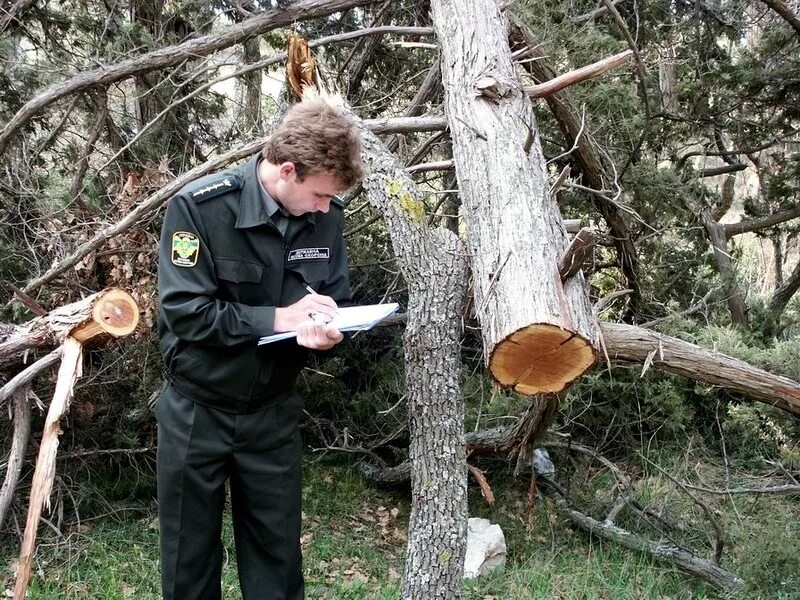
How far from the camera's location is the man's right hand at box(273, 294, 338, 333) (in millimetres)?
2539

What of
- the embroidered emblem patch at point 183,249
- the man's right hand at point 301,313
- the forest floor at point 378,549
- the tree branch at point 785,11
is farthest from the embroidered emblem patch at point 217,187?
the tree branch at point 785,11

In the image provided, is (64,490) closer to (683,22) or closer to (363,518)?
(363,518)

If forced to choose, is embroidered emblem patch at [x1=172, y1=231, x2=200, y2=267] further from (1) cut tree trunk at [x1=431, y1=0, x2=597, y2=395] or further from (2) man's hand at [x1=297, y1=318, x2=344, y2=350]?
(1) cut tree trunk at [x1=431, y1=0, x2=597, y2=395]

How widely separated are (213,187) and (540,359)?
1.32m

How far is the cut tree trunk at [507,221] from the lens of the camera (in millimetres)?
2561

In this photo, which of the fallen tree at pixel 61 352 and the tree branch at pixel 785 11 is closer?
the fallen tree at pixel 61 352

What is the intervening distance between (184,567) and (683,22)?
615cm

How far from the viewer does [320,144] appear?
244 cm

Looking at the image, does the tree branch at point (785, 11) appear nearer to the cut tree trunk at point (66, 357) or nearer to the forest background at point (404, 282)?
the forest background at point (404, 282)

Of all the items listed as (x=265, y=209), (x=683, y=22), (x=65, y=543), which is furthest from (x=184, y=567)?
(x=683, y=22)

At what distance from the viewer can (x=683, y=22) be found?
6562 millimetres

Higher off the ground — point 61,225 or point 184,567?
point 61,225

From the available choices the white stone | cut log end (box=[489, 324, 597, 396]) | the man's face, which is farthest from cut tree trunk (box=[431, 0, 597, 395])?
the white stone

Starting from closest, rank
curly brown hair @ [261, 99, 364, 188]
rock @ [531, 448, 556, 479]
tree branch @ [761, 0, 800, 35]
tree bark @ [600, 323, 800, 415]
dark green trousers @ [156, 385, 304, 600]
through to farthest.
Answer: curly brown hair @ [261, 99, 364, 188] → dark green trousers @ [156, 385, 304, 600] → tree bark @ [600, 323, 800, 415] → rock @ [531, 448, 556, 479] → tree branch @ [761, 0, 800, 35]
